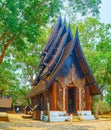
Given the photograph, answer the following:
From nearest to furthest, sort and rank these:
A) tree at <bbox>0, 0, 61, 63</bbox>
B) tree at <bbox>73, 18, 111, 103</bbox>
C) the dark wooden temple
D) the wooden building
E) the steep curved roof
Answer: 1. tree at <bbox>0, 0, 61, 63</bbox>
2. the dark wooden temple
3. the steep curved roof
4. tree at <bbox>73, 18, 111, 103</bbox>
5. the wooden building

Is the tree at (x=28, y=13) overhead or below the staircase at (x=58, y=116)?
overhead

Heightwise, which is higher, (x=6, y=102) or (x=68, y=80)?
(x=68, y=80)

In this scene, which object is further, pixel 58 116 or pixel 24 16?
pixel 58 116

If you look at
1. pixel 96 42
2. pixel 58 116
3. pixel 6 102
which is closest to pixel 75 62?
pixel 58 116

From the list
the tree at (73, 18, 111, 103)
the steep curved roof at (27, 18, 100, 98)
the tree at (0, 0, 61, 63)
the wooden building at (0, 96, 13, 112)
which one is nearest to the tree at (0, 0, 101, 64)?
the tree at (0, 0, 61, 63)

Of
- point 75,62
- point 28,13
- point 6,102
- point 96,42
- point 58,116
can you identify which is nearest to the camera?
point 28,13

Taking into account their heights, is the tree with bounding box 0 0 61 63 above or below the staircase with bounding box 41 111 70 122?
above

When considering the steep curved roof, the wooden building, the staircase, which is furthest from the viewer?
the wooden building

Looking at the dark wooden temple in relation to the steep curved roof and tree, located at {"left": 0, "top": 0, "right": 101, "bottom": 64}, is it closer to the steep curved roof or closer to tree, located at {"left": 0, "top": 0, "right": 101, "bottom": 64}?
the steep curved roof

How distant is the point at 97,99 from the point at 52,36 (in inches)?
298

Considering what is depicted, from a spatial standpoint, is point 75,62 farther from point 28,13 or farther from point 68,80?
point 28,13

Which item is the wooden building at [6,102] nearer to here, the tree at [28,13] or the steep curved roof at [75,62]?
the steep curved roof at [75,62]

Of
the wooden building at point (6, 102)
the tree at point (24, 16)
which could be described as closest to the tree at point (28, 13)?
the tree at point (24, 16)

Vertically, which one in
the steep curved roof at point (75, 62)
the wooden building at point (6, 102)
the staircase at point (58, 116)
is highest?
the steep curved roof at point (75, 62)
